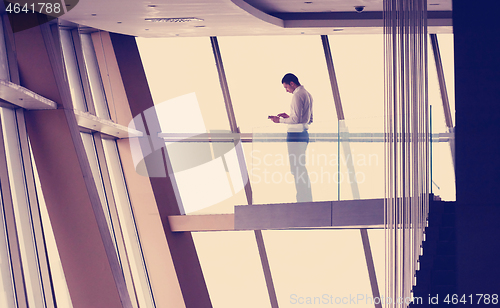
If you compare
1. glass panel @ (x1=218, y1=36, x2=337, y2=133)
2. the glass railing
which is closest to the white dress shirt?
the glass railing

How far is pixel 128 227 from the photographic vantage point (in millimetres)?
8828

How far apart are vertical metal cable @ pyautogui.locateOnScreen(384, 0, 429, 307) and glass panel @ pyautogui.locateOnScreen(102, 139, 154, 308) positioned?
491 cm

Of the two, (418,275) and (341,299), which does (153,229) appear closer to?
(341,299)

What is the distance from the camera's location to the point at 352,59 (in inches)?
376

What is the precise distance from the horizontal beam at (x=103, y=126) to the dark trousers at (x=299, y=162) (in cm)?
261

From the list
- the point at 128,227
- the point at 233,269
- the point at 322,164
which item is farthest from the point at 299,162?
the point at 233,269

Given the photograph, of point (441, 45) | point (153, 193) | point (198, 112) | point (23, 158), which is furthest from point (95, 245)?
point (441, 45)

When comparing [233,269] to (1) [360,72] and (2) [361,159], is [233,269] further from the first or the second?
(1) [360,72]

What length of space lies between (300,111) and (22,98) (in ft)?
12.3

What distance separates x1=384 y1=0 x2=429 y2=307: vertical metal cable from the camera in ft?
14.9

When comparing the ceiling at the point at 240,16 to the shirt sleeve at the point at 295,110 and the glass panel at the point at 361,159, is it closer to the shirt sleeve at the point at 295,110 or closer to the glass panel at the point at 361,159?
the shirt sleeve at the point at 295,110

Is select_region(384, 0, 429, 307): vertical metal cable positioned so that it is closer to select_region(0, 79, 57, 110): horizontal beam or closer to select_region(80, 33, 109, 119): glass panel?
select_region(0, 79, 57, 110): horizontal beam

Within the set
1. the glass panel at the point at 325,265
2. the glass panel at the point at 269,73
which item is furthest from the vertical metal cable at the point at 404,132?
the glass panel at the point at 325,265

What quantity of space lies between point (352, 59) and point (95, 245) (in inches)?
225
